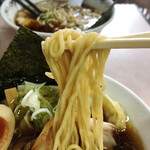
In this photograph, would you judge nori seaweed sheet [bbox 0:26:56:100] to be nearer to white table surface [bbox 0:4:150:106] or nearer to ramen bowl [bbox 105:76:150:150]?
ramen bowl [bbox 105:76:150:150]

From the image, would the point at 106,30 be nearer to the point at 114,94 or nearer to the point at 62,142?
the point at 114,94

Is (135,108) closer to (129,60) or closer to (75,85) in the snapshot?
(75,85)

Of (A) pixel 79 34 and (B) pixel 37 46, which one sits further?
(B) pixel 37 46

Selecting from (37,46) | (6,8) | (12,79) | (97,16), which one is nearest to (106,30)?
(97,16)

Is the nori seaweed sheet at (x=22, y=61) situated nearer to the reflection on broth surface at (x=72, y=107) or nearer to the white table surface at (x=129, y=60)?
the reflection on broth surface at (x=72, y=107)

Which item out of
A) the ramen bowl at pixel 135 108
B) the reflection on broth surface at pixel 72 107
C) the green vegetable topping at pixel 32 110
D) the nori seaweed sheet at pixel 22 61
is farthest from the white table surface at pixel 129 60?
the green vegetable topping at pixel 32 110

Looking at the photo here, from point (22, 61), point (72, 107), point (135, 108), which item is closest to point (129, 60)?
point (135, 108)
